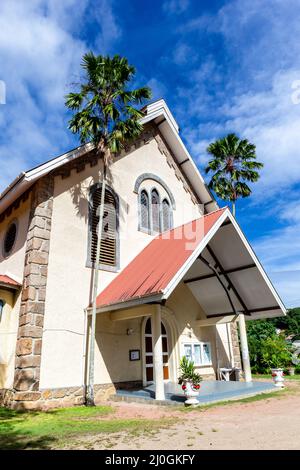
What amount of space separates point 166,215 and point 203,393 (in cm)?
893

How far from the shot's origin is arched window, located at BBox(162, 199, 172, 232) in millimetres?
17525

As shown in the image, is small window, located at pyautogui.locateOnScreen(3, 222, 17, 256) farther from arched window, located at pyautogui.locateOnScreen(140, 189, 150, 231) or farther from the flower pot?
the flower pot

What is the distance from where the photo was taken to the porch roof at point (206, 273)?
11.2m

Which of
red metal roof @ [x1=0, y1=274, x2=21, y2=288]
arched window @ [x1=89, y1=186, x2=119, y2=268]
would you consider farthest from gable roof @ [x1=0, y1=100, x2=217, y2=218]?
red metal roof @ [x1=0, y1=274, x2=21, y2=288]

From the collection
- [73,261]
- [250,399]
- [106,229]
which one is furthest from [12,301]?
[250,399]

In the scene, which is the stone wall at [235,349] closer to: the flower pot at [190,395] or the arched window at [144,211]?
the arched window at [144,211]

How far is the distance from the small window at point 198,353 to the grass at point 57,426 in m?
5.93

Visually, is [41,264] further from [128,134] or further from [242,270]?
[242,270]

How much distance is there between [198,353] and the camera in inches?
626

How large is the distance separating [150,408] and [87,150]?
31.1 feet

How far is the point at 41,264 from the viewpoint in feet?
38.8

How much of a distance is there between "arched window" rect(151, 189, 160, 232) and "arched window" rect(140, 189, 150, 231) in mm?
338

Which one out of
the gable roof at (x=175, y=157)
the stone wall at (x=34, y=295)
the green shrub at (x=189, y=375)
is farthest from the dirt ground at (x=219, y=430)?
the gable roof at (x=175, y=157)
